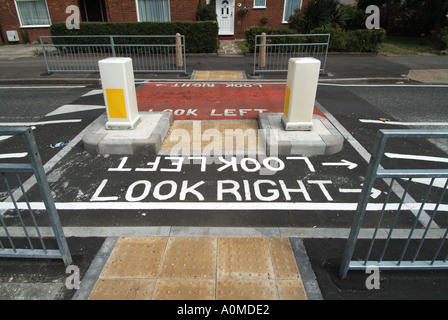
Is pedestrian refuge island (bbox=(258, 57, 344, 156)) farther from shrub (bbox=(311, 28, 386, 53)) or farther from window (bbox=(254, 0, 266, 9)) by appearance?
window (bbox=(254, 0, 266, 9))

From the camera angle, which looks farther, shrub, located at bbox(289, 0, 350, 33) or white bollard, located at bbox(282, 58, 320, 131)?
shrub, located at bbox(289, 0, 350, 33)

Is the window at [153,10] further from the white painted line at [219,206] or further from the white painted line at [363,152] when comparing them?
the white painted line at [219,206]

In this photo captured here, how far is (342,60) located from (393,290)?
14.3 meters

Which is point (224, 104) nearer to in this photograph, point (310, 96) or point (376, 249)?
point (310, 96)

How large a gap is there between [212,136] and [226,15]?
58.6ft

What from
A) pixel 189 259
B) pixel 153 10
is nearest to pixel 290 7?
pixel 153 10

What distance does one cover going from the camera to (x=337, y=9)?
57.1 ft

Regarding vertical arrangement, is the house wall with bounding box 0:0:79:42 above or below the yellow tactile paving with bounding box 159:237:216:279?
above

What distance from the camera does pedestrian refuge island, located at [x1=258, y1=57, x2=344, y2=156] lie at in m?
5.24

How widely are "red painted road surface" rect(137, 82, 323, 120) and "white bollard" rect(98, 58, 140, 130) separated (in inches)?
61.9

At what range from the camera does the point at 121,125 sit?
567cm

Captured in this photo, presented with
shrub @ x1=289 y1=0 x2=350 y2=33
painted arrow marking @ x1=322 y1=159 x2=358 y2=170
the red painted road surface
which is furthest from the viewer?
shrub @ x1=289 y1=0 x2=350 y2=33

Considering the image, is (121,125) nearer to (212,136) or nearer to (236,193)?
(212,136)

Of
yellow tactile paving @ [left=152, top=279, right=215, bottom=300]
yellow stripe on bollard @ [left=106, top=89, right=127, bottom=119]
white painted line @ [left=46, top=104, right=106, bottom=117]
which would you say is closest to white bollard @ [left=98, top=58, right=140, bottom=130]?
yellow stripe on bollard @ [left=106, top=89, right=127, bottom=119]
